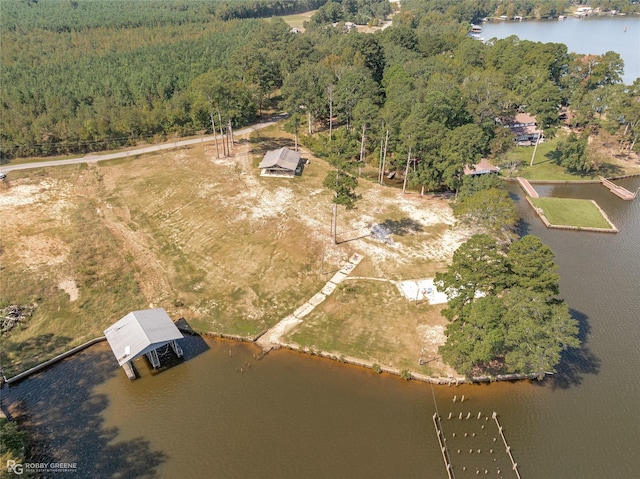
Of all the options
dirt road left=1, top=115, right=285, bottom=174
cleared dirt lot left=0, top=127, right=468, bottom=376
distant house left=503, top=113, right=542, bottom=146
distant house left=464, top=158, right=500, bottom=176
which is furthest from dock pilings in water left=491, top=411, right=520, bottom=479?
distant house left=503, top=113, right=542, bottom=146

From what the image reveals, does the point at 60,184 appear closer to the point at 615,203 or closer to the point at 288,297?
the point at 288,297

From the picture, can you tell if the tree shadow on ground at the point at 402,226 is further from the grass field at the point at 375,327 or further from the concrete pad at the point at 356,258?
the grass field at the point at 375,327

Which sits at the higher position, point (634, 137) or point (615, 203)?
point (634, 137)

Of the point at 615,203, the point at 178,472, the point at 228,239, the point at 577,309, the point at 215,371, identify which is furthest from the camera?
the point at 615,203

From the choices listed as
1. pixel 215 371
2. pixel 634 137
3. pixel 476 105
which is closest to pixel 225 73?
pixel 476 105

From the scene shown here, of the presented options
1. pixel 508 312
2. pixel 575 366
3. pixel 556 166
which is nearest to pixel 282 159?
pixel 508 312

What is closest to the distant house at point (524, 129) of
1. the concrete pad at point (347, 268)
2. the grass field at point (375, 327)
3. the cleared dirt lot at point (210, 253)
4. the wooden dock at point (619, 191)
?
the wooden dock at point (619, 191)
